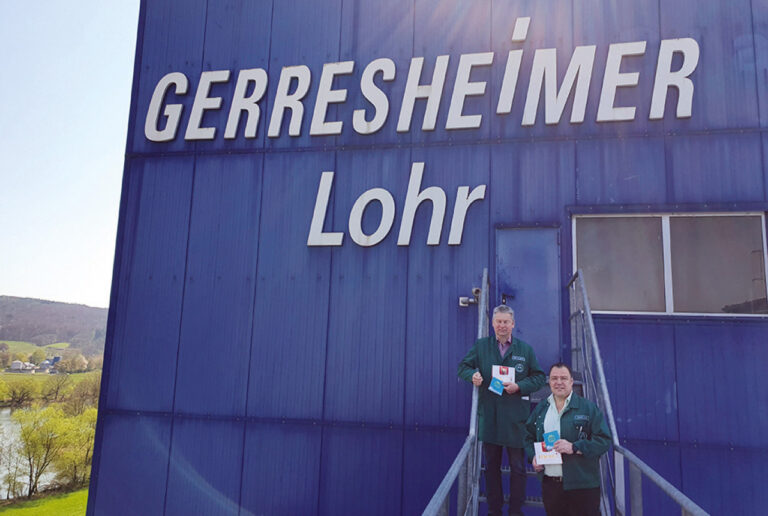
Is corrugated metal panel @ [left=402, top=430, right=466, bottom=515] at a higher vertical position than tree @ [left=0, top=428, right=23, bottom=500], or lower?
higher

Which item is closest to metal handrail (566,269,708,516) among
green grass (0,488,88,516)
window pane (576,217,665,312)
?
window pane (576,217,665,312)

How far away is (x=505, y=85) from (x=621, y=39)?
1486mm

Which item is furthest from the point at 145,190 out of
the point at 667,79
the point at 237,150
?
the point at 667,79

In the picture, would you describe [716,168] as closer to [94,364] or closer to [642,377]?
[642,377]

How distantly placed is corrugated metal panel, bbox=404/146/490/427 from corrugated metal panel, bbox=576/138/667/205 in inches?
46.4

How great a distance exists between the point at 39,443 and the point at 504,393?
76990mm

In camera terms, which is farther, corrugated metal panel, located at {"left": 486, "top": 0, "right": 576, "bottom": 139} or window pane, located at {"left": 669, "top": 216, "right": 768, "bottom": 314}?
corrugated metal panel, located at {"left": 486, "top": 0, "right": 576, "bottom": 139}

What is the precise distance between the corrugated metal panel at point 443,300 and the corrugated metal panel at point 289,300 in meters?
1.14

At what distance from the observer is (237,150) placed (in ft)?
24.2

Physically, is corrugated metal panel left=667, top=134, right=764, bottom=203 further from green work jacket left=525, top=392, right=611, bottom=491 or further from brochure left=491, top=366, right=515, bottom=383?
green work jacket left=525, top=392, right=611, bottom=491

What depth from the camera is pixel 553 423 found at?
3.69 metres

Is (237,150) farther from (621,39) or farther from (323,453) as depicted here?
(621,39)

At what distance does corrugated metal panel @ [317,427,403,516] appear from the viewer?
6.15 meters

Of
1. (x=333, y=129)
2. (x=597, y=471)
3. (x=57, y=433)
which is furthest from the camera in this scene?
(x=57, y=433)
